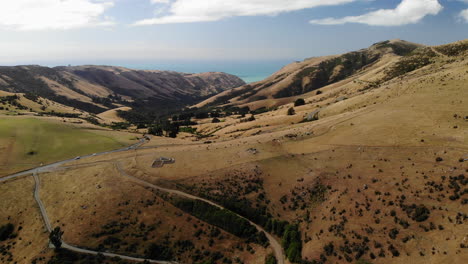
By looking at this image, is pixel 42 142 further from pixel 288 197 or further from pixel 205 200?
pixel 288 197

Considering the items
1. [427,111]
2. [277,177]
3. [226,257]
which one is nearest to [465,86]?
[427,111]

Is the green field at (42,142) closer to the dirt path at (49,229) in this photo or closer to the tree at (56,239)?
the dirt path at (49,229)

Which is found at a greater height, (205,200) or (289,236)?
(205,200)

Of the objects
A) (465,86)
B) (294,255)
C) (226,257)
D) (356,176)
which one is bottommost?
(226,257)

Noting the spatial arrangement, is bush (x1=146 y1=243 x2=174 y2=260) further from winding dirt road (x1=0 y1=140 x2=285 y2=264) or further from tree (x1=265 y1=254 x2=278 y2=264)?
tree (x1=265 y1=254 x2=278 y2=264)

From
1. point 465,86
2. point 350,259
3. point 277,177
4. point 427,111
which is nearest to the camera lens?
point 350,259

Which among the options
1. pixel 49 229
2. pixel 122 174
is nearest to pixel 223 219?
pixel 122 174

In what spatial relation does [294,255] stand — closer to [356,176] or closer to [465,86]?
[356,176]
